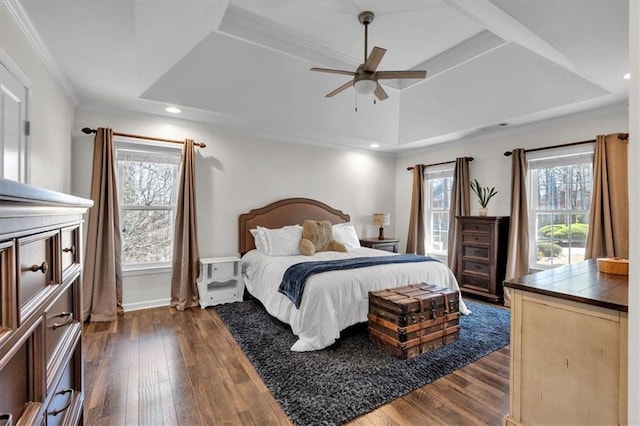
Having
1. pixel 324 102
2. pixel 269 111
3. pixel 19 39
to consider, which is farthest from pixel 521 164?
pixel 19 39

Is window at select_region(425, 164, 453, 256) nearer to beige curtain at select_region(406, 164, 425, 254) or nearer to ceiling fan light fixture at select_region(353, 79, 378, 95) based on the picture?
beige curtain at select_region(406, 164, 425, 254)

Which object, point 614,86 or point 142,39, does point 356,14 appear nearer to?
point 142,39

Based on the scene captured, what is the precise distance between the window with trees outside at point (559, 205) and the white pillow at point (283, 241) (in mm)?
3204

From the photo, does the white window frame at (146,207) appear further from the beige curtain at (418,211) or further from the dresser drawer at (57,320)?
the beige curtain at (418,211)

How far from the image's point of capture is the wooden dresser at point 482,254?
4.23 meters

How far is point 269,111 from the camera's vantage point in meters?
3.96

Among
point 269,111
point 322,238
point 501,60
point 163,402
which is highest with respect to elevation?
point 501,60

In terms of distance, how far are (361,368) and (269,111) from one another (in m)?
3.08

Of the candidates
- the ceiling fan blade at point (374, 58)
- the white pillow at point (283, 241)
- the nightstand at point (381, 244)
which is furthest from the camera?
the nightstand at point (381, 244)

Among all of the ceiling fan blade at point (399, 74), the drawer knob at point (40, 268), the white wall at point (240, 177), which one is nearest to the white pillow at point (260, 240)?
the white wall at point (240, 177)

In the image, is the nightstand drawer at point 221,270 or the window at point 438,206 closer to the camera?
the nightstand drawer at point 221,270

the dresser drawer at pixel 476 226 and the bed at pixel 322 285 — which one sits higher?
the dresser drawer at pixel 476 226

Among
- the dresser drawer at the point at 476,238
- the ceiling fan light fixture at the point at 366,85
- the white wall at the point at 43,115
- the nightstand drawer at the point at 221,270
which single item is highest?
the ceiling fan light fixture at the point at 366,85

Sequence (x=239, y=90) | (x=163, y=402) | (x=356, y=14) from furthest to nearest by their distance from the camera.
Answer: (x=239, y=90)
(x=356, y=14)
(x=163, y=402)
